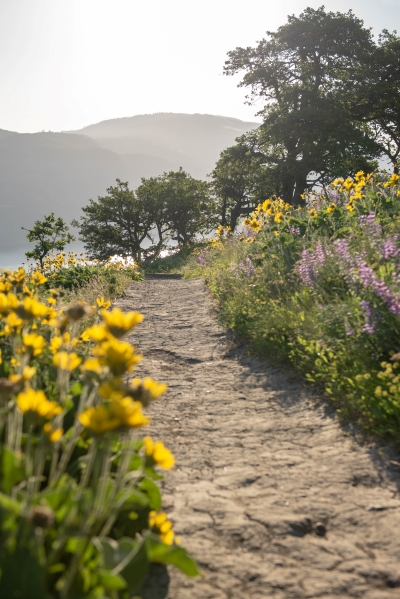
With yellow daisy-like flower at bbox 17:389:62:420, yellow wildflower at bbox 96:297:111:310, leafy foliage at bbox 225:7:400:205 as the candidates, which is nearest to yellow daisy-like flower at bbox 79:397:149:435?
yellow daisy-like flower at bbox 17:389:62:420

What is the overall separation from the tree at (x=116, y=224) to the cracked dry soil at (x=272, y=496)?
114ft

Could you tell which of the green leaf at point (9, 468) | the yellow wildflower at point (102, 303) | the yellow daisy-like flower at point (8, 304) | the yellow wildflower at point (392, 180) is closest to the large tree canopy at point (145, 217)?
the yellow wildflower at point (392, 180)

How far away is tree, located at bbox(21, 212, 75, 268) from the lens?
1864cm

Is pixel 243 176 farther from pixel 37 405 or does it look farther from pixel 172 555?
pixel 37 405

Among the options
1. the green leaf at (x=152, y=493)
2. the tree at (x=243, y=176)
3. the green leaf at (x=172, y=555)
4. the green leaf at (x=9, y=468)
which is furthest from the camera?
the tree at (x=243, y=176)

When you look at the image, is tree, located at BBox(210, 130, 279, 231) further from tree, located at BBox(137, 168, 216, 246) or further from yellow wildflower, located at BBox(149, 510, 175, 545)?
yellow wildflower, located at BBox(149, 510, 175, 545)

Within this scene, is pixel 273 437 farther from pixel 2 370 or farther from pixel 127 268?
pixel 127 268

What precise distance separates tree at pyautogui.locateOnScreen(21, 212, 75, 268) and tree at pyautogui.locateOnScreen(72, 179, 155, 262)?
17732 mm

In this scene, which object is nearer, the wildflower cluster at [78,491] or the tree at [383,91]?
the wildflower cluster at [78,491]

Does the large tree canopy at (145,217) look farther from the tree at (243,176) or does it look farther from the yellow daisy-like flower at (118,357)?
the yellow daisy-like flower at (118,357)

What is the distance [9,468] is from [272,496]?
5.36 ft

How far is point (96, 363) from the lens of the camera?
158cm

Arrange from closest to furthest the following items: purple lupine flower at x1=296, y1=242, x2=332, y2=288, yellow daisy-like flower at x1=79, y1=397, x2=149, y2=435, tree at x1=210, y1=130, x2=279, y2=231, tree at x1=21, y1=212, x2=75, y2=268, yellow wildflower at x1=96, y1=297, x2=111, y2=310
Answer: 1. yellow daisy-like flower at x1=79, y1=397, x2=149, y2=435
2. yellow wildflower at x1=96, y1=297, x2=111, y2=310
3. purple lupine flower at x1=296, y1=242, x2=332, y2=288
4. tree at x1=21, y1=212, x2=75, y2=268
5. tree at x1=210, y1=130, x2=279, y2=231

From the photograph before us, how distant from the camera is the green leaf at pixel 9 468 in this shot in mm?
1400
